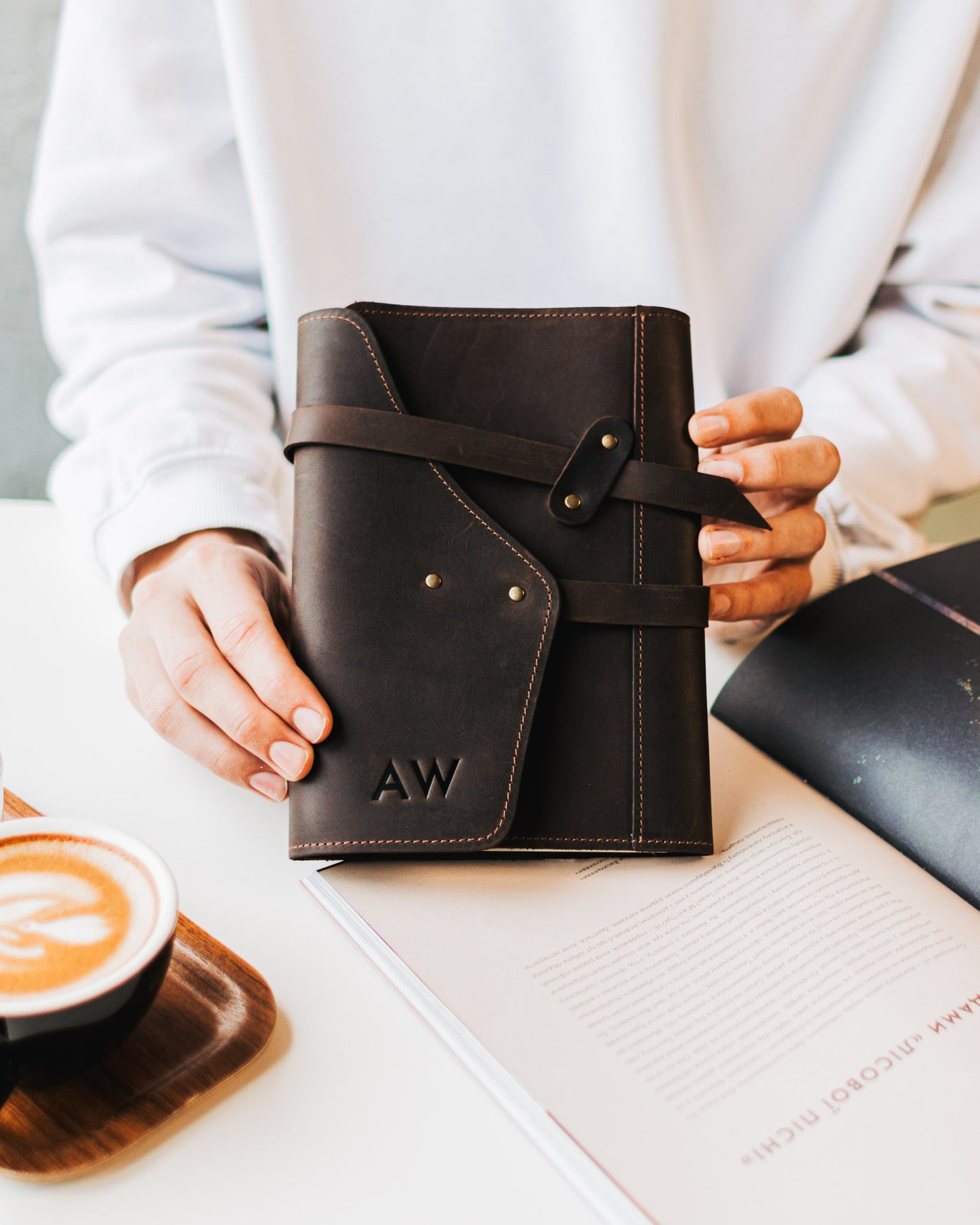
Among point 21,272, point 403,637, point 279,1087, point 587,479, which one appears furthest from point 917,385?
point 21,272

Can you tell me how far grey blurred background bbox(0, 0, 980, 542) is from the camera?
1.08 m

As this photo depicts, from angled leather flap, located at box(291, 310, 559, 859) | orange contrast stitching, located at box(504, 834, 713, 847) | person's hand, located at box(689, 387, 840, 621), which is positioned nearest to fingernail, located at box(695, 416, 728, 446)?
person's hand, located at box(689, 387, 840, 621)

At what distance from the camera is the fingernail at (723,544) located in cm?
58

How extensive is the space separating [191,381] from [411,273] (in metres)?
0.25

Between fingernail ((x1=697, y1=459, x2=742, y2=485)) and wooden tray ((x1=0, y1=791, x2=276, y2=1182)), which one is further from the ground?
fingernail ((x1=697, y1=459, x2=742, y2=485))

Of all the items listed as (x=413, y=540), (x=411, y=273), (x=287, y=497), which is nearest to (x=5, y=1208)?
(x=413, y=540)

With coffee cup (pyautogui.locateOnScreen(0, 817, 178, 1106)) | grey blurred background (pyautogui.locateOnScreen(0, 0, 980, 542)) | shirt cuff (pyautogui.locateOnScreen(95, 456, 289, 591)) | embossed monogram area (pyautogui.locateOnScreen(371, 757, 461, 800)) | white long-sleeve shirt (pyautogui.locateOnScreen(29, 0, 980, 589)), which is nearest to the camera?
coffee cup (pyautogui.locateOnScreen(0, 817, 178, 1106))

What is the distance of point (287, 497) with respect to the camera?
901 mm

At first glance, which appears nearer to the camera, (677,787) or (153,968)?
(153,968)

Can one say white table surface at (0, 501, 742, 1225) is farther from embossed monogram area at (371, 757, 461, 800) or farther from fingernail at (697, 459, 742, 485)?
fingernail at (697, 459, 742, 485)

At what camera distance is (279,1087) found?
17.1 inches

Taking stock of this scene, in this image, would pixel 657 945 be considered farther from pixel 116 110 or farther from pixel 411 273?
pixel 116 110

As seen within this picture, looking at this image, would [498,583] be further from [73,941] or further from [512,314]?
[73,941]

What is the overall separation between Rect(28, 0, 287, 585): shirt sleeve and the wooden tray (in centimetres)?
38
